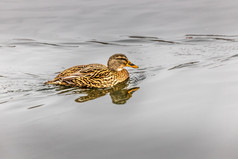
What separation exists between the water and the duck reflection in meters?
0.02

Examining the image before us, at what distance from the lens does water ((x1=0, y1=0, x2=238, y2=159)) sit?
571cm

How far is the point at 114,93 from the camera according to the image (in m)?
8.92

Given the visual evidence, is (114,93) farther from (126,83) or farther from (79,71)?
(79,71)

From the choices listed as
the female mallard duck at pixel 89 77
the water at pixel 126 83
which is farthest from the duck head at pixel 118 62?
the water at pixel 126 83

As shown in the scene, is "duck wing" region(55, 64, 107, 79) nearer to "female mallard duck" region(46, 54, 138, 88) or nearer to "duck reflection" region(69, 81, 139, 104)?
"female mallard duck" region(46, 54, 138, 88)

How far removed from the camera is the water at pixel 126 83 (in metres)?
5.71

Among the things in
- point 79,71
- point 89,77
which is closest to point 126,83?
point 89,77

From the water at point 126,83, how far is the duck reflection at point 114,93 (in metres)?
0.02

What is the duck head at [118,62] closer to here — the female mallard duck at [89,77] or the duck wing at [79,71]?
the female mallard duck at [89,77]

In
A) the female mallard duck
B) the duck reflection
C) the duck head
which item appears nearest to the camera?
the duck reflection

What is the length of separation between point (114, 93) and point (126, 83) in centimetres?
92

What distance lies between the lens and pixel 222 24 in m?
14.3

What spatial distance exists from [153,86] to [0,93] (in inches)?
115

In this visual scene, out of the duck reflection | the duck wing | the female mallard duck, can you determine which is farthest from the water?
the duck wing
